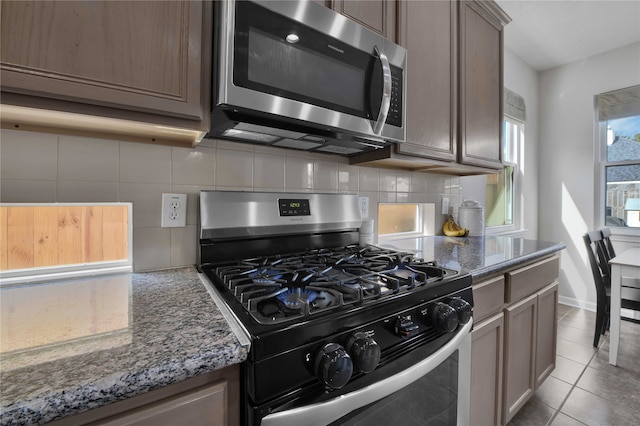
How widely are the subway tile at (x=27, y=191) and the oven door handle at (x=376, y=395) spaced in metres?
0.89

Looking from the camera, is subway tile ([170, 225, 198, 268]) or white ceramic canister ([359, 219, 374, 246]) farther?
white ceramic canister ([359, 219, 374, 246])

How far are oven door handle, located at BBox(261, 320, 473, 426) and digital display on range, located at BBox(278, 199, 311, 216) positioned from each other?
71cm

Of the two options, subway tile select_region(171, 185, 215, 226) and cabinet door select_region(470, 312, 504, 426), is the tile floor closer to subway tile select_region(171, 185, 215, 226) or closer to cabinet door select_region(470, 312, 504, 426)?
cabinet door select_region(470, 312, 504, 426)

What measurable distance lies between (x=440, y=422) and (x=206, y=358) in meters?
0.84

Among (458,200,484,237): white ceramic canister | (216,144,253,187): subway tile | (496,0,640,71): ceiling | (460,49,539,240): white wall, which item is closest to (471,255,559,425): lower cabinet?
(458,200,484,237): white ceramic canister

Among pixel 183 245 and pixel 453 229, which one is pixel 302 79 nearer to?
pixel 183 245

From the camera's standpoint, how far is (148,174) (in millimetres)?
993

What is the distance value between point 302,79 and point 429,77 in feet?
2.62

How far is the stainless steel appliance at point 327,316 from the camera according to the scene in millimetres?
551

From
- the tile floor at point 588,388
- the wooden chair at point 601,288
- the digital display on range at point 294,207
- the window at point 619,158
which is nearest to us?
the digital display on range at point 294,207

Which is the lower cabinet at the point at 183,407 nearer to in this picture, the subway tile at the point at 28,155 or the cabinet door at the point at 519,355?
the subway tile at the point at 28,155

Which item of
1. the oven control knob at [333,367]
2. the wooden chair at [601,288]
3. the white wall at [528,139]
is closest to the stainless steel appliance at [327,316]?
the oven control knob at [333,367]

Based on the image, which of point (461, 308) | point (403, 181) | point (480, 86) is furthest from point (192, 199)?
point (480, 86)

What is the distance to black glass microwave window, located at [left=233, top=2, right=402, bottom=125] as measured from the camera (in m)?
0.83
